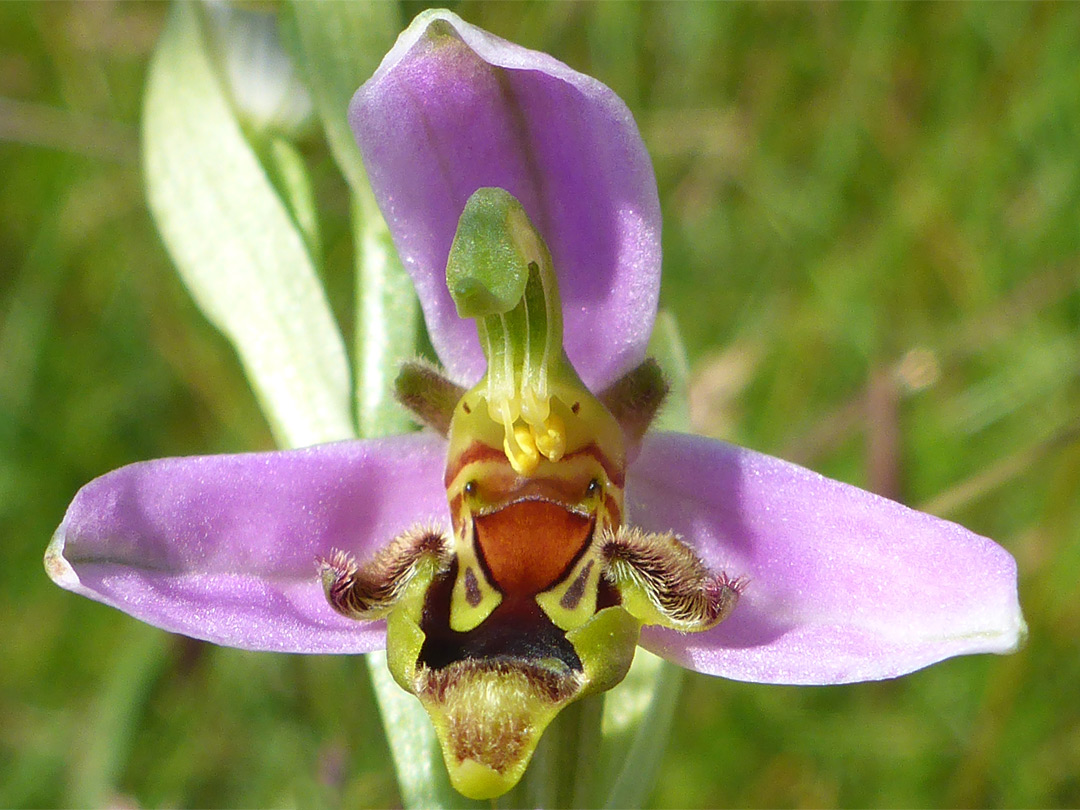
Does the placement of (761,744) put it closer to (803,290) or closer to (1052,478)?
(1052,478)

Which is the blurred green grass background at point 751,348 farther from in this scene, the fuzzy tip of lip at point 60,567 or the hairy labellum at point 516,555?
the fuzzy tip of lip at point 60,567

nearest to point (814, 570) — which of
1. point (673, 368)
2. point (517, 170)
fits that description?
point (673, 368)

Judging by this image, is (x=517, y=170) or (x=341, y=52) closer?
(x=517, y=170)

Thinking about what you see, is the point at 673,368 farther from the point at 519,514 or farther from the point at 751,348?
the point at 751,348

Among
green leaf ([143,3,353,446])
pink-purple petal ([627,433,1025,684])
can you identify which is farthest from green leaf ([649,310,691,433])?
green leaf ([143,3,353,446])

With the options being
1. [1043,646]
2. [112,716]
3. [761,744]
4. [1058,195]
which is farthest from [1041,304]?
[112,716]

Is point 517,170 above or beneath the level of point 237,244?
above
